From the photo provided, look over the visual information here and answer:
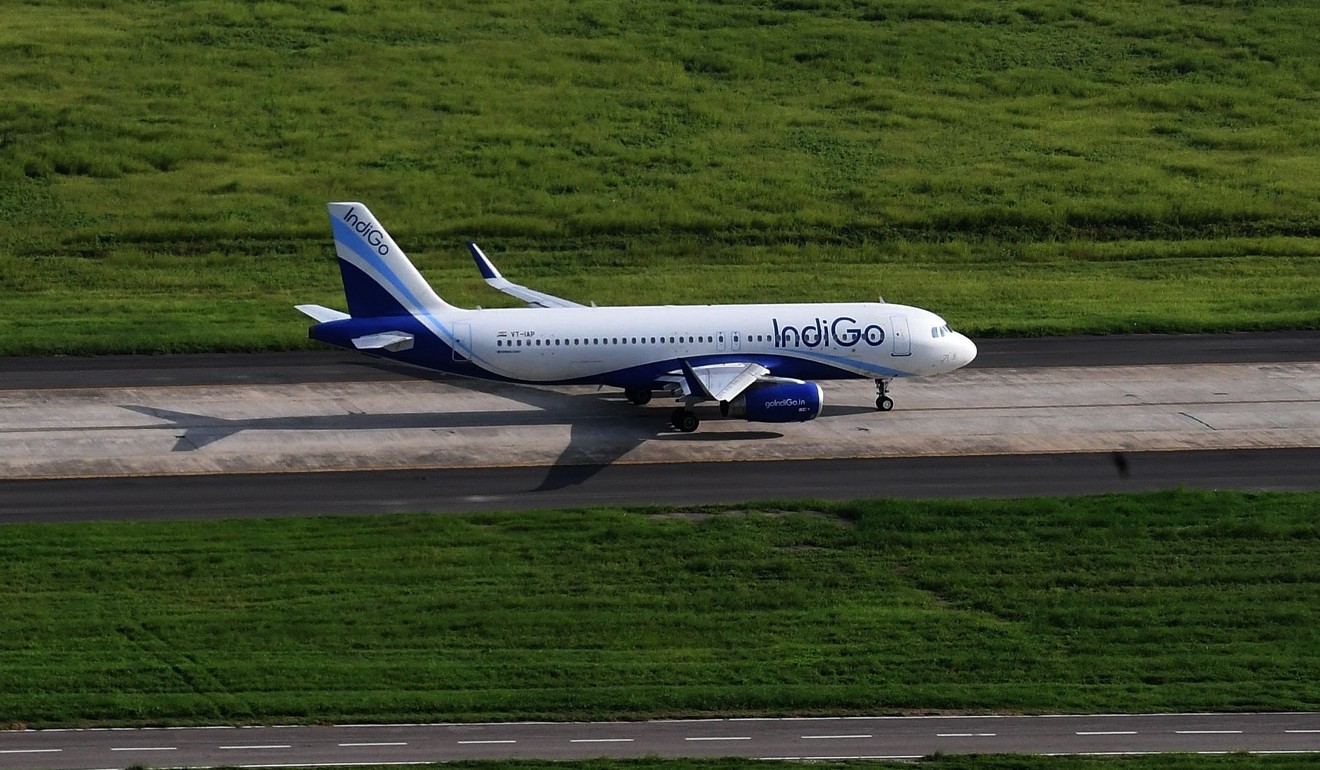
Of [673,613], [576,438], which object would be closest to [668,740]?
[673,613]

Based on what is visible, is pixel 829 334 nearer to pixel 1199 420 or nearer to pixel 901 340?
pixel 901 340

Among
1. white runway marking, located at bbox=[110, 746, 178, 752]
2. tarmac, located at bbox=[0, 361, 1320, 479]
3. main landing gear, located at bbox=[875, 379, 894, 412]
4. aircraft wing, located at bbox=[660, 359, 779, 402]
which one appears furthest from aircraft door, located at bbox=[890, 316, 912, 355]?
white runway marking, located at bbox=[110, 746, 178, 752]

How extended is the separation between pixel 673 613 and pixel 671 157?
5875cm

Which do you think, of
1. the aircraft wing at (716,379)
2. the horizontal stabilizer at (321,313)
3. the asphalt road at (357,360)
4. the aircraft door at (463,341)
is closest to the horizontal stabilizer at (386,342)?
the aircraft door at (463,341)

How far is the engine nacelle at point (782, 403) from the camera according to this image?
59125 mm

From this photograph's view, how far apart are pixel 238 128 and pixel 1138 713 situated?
76.4 m

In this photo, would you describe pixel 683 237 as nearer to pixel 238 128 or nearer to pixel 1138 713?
pixel 238 128

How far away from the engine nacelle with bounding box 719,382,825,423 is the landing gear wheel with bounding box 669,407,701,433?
2.16 m

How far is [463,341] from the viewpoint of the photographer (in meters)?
61.4

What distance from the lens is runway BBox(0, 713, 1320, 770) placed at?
38.6 m

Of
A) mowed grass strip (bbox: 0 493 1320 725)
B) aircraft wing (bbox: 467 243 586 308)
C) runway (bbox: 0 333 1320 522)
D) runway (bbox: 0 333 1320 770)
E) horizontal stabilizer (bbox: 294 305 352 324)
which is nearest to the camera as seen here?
mowed grass strip (bbox: 0 493 1320 725)

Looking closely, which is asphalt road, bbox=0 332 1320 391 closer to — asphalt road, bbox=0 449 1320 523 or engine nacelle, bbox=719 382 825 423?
asphalt road, bbox=0 449 1320 523

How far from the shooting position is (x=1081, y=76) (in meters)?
118

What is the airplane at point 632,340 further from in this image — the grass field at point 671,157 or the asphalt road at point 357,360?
the grass field at point 671,157
